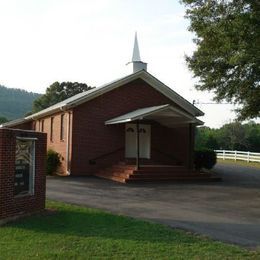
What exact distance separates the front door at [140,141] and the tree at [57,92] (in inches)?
2117

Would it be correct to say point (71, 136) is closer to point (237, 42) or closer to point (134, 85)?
point (134, 85)

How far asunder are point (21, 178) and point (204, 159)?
772 inches

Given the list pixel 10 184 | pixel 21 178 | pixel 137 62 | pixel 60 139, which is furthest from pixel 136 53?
pixel 10 184

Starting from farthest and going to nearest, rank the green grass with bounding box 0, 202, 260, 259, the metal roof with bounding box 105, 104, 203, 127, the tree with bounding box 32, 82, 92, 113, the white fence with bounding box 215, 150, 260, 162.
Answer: the tree with bounding box 32, 82, 92, 113
the white fence with bounding box 215, 150, 260, 162
the metal roof with bounding box 105, 104, 203, 127
the green grass with bounding box 0, 202, 260, 259

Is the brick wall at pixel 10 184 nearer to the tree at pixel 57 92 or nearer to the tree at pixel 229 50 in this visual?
the tree at pixel 229 50

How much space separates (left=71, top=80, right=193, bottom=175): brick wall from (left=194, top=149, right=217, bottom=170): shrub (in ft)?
4.29

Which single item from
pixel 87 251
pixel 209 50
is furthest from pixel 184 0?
pixel 87 251

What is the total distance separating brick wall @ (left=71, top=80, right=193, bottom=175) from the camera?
27188 mm

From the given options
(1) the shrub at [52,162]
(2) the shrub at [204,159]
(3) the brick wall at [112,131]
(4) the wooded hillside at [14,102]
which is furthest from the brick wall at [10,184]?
(4) the wooded hillside at [14,102]

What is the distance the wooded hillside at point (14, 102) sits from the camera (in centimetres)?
11081

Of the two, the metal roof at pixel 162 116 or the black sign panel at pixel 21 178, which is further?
the metal roof at pixel 162 116

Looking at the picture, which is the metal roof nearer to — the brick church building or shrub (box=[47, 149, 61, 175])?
the brick church building

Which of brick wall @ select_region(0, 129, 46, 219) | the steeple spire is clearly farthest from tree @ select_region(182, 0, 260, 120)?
the steeple spire

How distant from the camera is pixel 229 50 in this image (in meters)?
18.3
